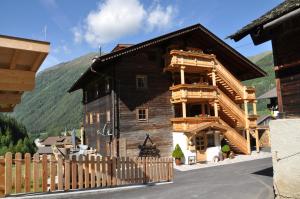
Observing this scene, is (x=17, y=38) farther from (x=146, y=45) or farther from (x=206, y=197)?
(x=146, y=45)

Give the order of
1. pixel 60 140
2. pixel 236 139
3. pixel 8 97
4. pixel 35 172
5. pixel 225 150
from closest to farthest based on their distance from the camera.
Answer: pixel 8 97 < pixel 35 172 < pixel 225 150 < pixel 236 139 < pixel 60 140

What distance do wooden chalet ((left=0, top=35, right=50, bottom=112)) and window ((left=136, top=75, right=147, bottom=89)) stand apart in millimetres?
19244

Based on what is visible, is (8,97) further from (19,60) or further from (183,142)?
(183,142)

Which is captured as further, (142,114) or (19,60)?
(142,114)

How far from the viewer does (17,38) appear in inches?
228

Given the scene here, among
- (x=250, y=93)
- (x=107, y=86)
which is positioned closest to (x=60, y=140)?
(x=107, y=86)

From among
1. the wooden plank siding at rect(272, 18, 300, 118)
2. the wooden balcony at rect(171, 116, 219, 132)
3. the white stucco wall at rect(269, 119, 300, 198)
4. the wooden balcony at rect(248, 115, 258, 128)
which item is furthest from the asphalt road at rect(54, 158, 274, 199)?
the wooden balcony at rect(248, 115, 258, 128)

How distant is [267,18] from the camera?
35.8 ft

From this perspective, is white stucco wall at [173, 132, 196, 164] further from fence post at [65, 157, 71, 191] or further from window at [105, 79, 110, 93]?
fence post at [65, 157, 71, 191]

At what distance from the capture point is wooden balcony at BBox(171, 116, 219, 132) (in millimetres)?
24938

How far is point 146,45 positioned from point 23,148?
36.3 m

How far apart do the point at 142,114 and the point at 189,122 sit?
4083mm

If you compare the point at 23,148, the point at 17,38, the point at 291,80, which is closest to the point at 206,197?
the point at 291,80

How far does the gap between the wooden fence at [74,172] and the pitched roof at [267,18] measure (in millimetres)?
6779
